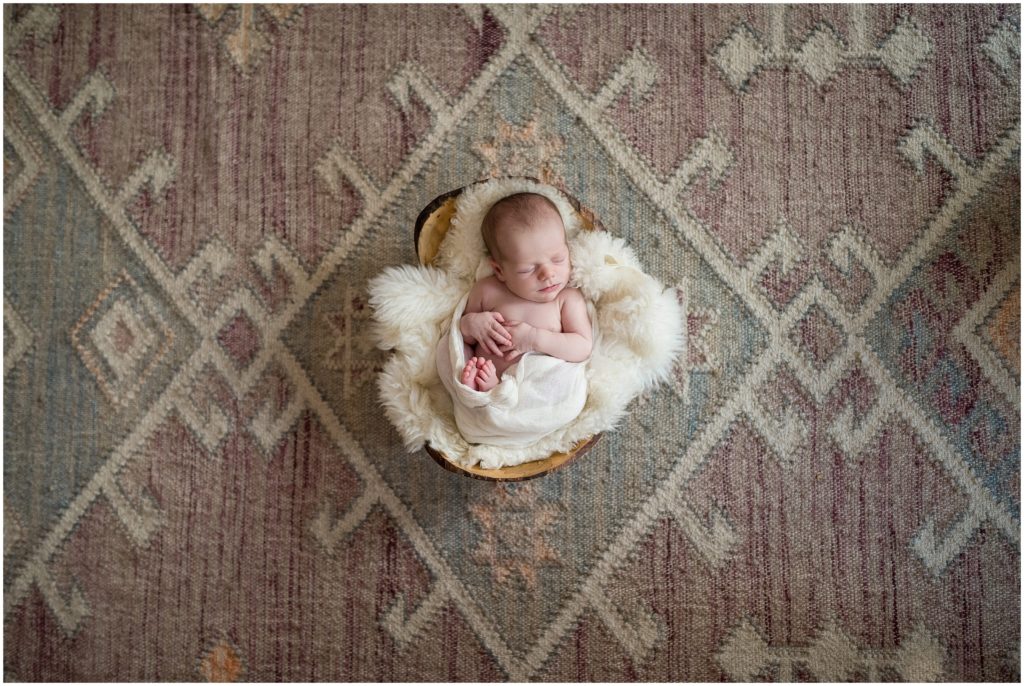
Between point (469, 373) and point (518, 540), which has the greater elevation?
point (469, 373)

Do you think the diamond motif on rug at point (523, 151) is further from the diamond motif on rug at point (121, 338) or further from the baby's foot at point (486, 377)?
the diamond motif on rug at point (121, 338)

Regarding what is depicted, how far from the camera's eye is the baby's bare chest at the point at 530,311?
3.33 feet

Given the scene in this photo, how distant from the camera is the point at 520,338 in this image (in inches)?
39.4

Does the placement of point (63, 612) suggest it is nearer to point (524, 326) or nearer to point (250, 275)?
point (250, 275)

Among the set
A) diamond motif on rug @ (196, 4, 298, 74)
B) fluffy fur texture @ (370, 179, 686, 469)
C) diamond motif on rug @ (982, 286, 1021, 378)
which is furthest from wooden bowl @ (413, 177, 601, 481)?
diamond motif on rug @ (982, 286, 1021, 378)

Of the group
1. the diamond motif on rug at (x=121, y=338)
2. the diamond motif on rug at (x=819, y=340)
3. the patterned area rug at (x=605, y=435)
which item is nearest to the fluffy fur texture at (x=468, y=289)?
the patterned area rug at (x=605, y=435)

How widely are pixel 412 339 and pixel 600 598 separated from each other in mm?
507

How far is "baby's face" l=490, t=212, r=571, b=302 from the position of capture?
95 cm

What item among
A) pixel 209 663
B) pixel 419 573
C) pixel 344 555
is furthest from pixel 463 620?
pixel 209 663

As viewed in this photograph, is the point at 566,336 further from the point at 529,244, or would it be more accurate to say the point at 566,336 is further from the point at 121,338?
the point at 121,338

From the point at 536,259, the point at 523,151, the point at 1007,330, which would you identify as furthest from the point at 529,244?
the point at 1007,330

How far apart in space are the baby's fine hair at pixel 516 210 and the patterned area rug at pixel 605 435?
7.8 inches

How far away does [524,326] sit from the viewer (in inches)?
39.4

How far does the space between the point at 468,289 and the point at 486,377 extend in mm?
152
